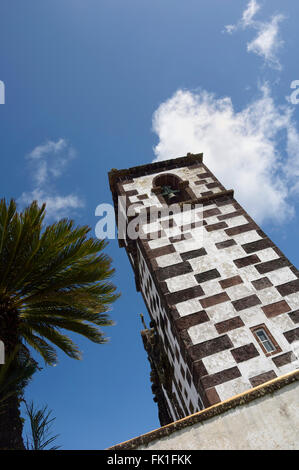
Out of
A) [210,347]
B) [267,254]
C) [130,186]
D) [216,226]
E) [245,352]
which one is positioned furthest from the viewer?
[130,186]

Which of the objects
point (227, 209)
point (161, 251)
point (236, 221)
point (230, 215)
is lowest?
point (161, 251)

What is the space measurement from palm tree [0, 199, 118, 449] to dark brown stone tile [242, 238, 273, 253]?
6.11 m

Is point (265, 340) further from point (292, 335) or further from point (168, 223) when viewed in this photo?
point (168, 223)

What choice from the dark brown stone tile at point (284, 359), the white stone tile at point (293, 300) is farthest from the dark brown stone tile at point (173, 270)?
the dark brown stone tile at point (284, 359)

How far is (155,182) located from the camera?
621 inches

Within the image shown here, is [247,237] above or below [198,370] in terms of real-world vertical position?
above

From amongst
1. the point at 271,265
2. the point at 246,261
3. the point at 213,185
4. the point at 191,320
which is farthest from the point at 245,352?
the point at 213,185

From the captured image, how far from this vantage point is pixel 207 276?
10516 millimetres

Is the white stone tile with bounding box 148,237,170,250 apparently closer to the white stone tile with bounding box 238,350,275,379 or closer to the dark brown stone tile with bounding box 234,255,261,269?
the dark brown stone tile with bounding box 234,255,261,269

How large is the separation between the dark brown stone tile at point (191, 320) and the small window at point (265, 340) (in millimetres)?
1495

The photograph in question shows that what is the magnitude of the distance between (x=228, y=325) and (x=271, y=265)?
9.94ft

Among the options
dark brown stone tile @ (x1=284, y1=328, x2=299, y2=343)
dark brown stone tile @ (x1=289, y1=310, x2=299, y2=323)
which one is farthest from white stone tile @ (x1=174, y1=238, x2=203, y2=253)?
→ dark brown stone tile @ (x1=284, y1=328, x2=299, y2=343)

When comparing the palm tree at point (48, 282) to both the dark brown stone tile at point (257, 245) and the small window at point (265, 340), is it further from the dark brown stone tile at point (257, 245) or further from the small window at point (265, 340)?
the dark brown stone tile at point (257, 245)

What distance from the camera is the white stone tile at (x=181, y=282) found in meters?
10.3
